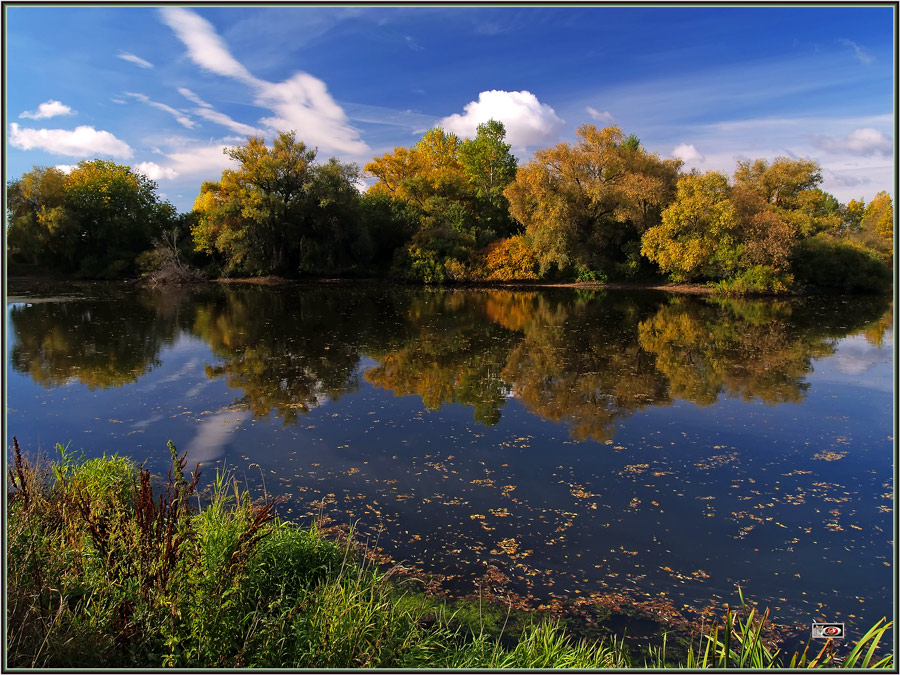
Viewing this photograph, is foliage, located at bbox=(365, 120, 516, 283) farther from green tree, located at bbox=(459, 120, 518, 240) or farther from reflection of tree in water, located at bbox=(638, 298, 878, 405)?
reflection of tree in water, located at bbox=(638, 298, 878, 405)

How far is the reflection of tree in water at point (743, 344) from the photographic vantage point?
11.3 m

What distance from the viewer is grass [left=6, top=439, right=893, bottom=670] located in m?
3.18

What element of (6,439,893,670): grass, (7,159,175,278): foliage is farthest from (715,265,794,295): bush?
(7,159,175,278): foliage

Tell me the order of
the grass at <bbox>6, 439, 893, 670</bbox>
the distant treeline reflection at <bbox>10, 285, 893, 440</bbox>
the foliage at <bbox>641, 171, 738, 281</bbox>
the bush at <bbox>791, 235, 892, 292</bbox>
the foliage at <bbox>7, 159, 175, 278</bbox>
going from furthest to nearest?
the foliage at <bbox>7, 159, 175, 278</bbox>
the bush at <bbox>791, 235, 892, 292</bbox>
the foliage at <bbox>641, 171, 738, 281</bbox>
the distant treeline reflection at <bbox>10, 285, 893, 440</bbox>
the grass at <bbox>6, 439, 893, 670</bbox>

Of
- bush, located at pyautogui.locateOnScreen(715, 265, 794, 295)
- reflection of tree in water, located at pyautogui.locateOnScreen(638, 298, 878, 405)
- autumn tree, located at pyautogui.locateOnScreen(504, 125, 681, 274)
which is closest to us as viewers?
reflection of tree in water, located at pyautogui.locateOnScreen(638, 298, 878, 405)

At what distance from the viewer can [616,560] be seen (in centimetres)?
512

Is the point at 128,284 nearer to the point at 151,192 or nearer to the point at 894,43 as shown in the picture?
the point at 151,192

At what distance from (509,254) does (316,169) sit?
A: 13.3 metres

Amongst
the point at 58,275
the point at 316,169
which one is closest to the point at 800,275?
the point at 316,169

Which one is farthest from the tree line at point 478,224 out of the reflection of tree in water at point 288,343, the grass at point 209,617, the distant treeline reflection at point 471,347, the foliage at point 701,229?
the grass at point 209,617

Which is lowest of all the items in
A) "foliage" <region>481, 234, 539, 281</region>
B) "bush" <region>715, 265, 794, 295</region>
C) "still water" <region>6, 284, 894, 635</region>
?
"still water" <region>6, 284, 894, 635</region>

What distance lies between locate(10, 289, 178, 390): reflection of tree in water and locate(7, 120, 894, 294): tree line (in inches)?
550

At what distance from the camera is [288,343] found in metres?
15.6

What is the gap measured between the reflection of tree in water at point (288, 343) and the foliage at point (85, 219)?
1663 centimetres
